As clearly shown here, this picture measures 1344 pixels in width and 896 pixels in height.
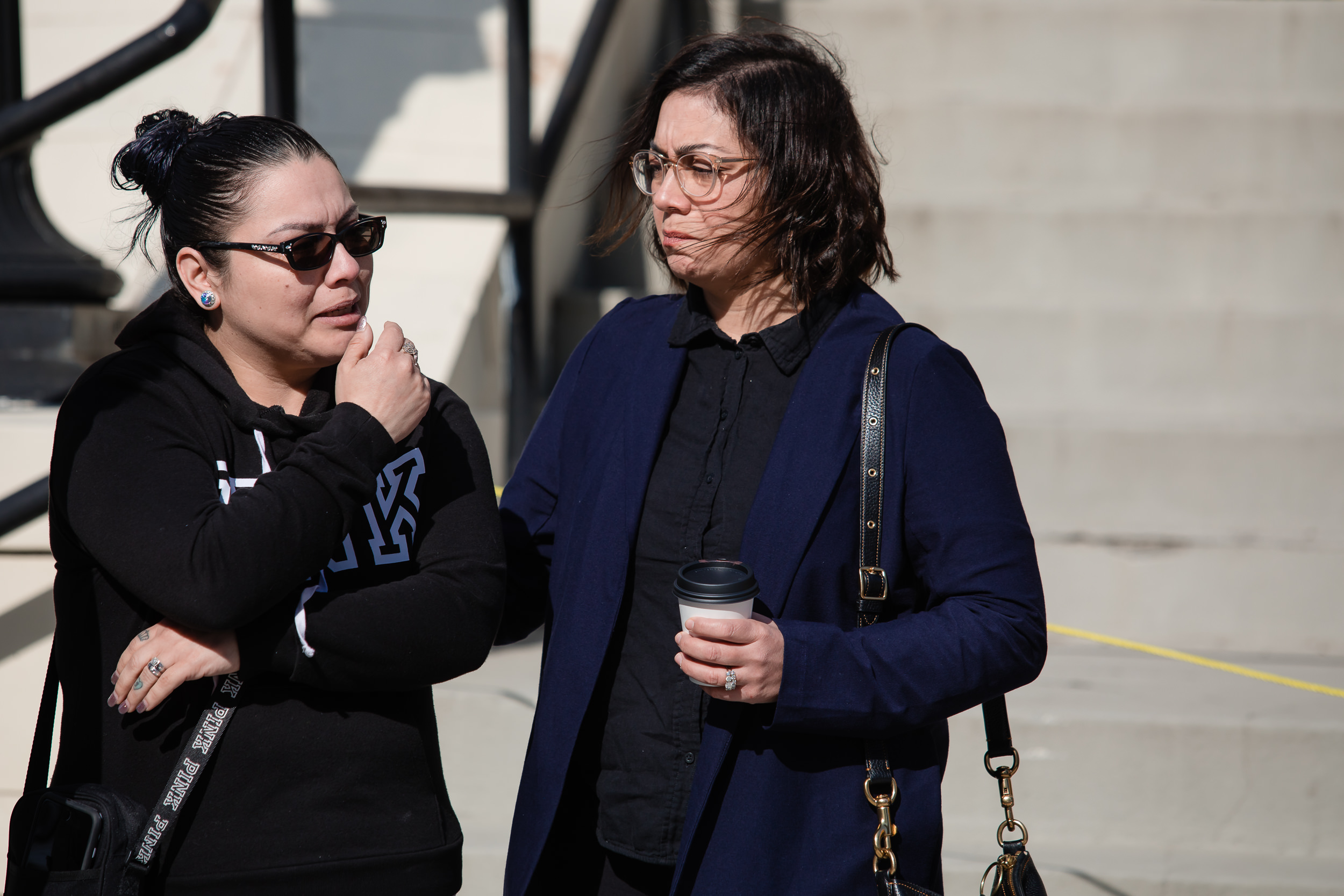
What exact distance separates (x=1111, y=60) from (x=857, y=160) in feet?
13.7

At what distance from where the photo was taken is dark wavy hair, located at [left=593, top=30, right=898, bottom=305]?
1883 millimetres

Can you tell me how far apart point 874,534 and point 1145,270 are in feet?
11.3

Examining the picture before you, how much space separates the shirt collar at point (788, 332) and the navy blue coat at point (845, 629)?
42mm

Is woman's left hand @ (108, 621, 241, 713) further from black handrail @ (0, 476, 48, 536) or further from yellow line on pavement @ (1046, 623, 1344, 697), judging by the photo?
yellow line on pavement @ (1046, 623, 1344, 697)

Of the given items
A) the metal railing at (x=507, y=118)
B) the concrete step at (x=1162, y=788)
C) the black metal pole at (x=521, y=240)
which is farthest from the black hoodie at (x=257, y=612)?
the black metal pole at (x=521, y=240)

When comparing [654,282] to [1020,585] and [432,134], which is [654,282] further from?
[1020,585]

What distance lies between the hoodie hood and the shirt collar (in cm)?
60

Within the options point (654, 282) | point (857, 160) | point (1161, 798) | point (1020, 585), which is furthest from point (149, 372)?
point (654, 282)

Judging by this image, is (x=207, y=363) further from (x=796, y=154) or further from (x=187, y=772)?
(x=796, y=154)

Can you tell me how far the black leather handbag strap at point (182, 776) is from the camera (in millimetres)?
1556

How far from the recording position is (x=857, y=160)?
196 cm

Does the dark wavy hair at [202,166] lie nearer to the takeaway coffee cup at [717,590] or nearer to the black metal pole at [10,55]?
the takeaway coffee cup at [717,590]

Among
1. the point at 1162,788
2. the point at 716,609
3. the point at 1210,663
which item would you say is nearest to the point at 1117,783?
the point at 1162,788

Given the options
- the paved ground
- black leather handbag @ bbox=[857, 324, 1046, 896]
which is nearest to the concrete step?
the paved ground
